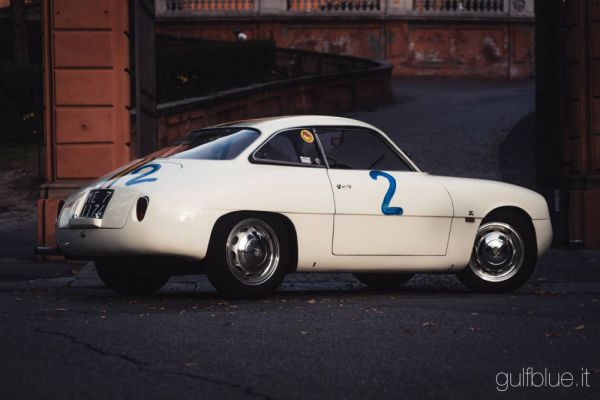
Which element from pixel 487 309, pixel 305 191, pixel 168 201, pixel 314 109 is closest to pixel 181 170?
pixel 168 201

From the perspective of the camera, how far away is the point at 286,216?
8.66 m

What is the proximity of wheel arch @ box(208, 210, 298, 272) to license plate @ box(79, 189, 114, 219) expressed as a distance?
2.60ft

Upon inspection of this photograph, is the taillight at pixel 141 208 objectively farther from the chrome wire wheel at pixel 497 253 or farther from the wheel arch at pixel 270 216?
the chrome wire wheel at pixel 497 253

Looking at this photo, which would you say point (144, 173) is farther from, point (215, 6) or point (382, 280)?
point (215, 6)

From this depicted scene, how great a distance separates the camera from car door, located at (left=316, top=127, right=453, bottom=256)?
355 inches

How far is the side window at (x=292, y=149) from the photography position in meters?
8.94

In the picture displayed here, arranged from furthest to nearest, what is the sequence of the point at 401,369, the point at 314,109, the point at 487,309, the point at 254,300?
the point at 314,109 → the point at 254,300 → the point at 487,309 → the point at 401,369

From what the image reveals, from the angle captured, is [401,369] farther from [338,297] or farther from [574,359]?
[338,297]

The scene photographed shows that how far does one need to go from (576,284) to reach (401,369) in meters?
5.46

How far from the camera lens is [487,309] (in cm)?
804

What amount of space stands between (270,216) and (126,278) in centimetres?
155

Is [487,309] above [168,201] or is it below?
below

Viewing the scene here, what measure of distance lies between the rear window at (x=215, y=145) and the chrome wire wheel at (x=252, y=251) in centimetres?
57

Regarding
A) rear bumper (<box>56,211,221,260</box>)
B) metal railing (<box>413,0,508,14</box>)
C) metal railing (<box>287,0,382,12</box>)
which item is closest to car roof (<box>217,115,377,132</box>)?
rear bumper (<box>56,211,221,260</box>)
